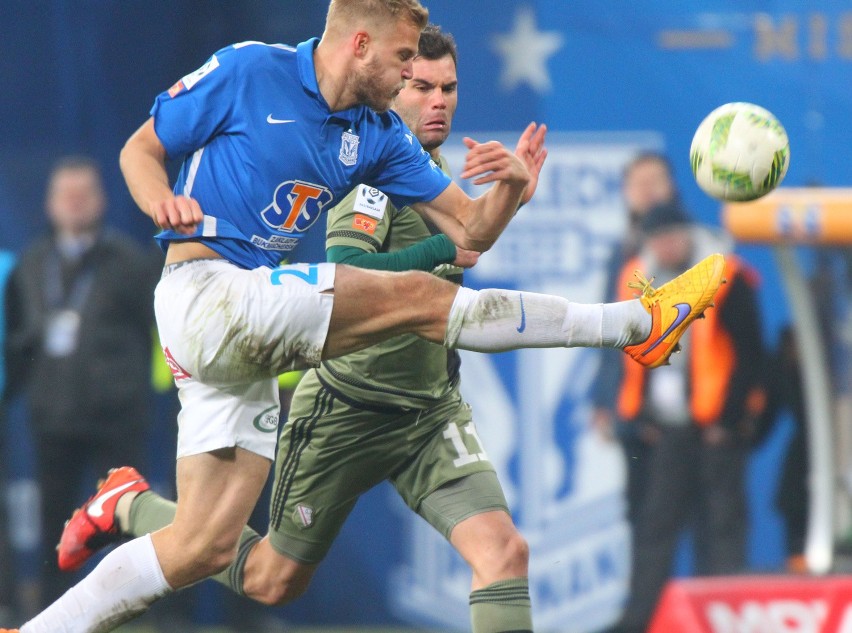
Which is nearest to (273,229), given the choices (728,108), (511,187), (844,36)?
(511,187)

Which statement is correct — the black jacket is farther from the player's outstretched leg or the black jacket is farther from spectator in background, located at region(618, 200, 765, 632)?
the player's outstretched leg

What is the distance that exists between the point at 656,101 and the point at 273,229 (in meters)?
5.05

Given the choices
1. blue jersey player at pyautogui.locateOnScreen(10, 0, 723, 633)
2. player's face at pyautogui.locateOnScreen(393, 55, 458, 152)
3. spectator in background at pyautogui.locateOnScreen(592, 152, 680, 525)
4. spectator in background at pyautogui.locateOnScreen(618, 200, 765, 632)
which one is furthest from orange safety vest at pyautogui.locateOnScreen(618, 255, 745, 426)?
blue jersey player at pyautogui.locateOnScreen(10, 0, 723, 633)

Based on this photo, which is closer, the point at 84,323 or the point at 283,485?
the point at 283,485

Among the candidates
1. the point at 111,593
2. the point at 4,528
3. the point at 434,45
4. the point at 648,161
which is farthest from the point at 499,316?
the point at 4,528

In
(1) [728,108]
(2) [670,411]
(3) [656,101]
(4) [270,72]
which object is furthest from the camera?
(3) [656,101]

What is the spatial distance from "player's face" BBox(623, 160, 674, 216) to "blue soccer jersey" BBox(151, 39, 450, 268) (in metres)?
4.44

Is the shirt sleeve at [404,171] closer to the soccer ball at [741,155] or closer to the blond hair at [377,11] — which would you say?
the blond hair at [377,11]

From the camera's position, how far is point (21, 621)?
9.25 m

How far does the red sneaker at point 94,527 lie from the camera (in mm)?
5965

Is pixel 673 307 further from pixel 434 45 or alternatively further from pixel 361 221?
pixel 434 45

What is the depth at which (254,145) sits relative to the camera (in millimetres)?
5023

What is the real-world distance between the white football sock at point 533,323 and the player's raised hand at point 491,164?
45cm

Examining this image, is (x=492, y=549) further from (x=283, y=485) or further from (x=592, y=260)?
(x=592, y=260)
